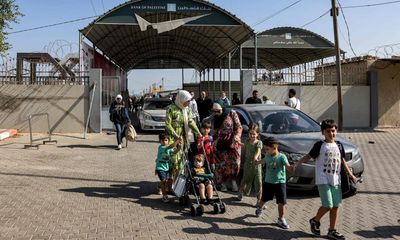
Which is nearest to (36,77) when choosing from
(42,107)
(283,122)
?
(42,107)

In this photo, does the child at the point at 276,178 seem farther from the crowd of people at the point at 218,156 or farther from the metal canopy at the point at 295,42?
the metal canopy at the point at 295,42

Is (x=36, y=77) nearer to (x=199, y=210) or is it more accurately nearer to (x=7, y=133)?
(x=7, y=133)

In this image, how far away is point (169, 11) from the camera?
18172 mm

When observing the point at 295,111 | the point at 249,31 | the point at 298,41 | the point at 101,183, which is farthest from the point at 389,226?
the point at 298,41

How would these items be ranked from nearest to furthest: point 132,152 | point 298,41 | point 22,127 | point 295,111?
point 295,111
point 132,152
point 22,127
point 298,41

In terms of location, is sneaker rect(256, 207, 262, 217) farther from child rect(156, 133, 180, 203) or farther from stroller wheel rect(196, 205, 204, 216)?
child rect(156, 133, 180, 203)

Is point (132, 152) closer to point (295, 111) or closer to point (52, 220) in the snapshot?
point (295, 111)

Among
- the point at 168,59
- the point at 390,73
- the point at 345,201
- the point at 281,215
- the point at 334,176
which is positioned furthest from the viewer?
the point at 168,59

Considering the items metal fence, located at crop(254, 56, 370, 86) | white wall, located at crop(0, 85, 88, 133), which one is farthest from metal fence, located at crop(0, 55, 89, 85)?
metal fence, located at crop(254, 56, 370, 86)

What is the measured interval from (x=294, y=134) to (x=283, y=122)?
56 centimetres

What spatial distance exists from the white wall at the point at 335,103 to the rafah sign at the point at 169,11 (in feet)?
17.9

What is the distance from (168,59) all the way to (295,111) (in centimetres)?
3171

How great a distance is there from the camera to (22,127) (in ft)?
56.2

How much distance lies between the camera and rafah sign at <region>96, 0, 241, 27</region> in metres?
17.9
